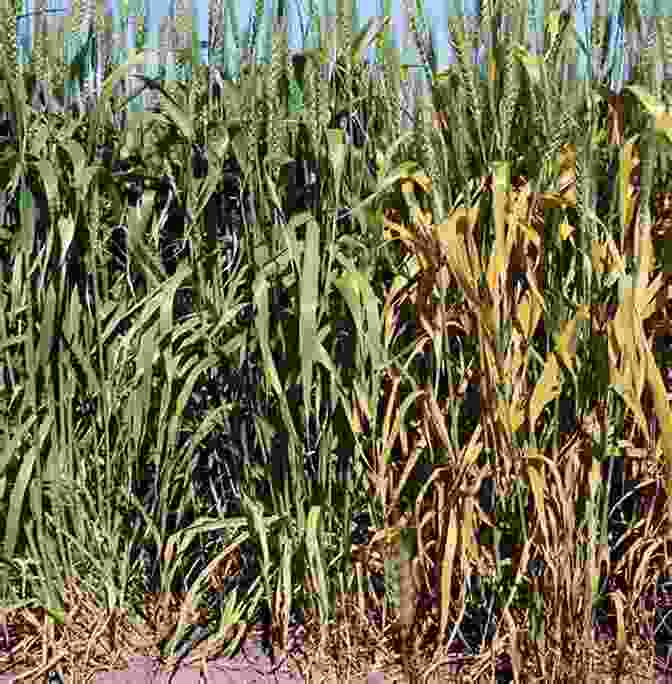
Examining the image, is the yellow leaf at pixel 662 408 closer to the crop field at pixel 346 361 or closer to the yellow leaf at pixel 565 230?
the crop field at pixel 346 361

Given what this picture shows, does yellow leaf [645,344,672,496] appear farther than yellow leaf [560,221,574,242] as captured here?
No

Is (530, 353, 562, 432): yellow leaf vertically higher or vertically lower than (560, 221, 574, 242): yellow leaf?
lower

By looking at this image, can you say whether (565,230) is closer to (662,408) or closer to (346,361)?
(662,408)

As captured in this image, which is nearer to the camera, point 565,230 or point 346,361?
point 565,230

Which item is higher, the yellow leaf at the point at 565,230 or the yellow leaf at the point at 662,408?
the yellow leaf at the point at 565,230

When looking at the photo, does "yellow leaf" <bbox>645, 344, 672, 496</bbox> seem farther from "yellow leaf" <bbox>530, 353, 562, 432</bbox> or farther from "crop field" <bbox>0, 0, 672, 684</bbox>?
"yellow leaf" <bbox>530, 353, 562, 432</bbox>

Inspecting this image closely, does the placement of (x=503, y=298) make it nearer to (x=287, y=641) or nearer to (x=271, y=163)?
(x=271, y=163)

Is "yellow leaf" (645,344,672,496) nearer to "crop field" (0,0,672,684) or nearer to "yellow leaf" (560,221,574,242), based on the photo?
"crop field" (0,0,672,684)

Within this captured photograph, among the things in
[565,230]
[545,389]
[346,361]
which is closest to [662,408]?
[545,389]

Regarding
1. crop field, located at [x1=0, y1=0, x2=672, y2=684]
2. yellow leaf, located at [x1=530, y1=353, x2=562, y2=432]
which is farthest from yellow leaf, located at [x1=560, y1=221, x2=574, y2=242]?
yellow leaf, located at [x1=530, y1=353, x2=562, y2=432]

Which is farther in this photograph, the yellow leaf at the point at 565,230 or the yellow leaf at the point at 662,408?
the yellow leaf at the point at 565,230

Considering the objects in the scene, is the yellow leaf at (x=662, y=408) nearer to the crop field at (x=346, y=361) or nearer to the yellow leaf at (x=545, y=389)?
the crop field at (x=346, y=361)

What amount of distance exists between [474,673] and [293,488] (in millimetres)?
471

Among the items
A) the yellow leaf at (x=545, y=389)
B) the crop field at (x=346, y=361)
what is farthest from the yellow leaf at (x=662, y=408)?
the yellow leaf at (x=545, y=389)
